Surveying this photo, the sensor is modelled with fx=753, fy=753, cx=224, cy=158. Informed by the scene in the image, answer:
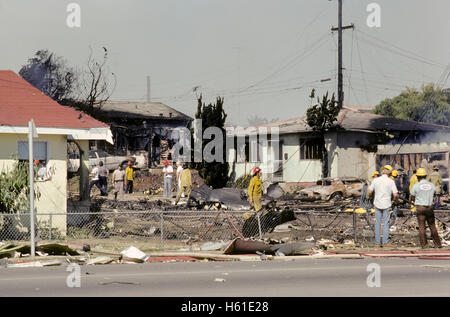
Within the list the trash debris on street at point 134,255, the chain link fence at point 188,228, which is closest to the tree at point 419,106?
the chain link fence at point 188,228

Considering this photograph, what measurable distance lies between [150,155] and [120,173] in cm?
2620

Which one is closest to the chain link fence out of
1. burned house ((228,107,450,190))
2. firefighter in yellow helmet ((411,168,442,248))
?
firefighter in yellow helmet ((411,168,442,248))

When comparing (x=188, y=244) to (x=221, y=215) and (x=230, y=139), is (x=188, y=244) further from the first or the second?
(x=230, y=139)

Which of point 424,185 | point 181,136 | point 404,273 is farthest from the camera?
point 181,136

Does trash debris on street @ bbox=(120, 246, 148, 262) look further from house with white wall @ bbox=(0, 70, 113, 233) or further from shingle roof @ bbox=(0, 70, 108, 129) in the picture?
shingle roof @ bbox=(0, 70, 108, 129)

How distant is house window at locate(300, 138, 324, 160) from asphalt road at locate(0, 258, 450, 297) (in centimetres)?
2697

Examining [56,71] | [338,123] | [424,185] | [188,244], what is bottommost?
[188,244]

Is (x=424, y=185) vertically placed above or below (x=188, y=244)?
above

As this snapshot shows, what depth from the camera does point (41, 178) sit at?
825 inches

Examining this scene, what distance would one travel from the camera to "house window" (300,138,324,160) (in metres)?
41.9

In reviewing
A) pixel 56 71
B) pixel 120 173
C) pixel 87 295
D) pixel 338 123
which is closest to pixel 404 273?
pixel 87 295

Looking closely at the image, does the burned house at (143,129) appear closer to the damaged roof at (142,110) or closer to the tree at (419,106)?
the damaged roof at (142,110)

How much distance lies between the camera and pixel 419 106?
72625mm

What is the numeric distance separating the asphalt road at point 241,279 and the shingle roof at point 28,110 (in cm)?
739
